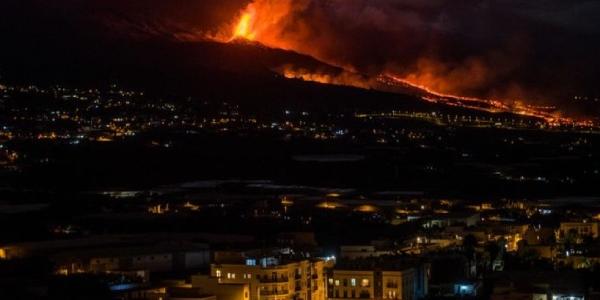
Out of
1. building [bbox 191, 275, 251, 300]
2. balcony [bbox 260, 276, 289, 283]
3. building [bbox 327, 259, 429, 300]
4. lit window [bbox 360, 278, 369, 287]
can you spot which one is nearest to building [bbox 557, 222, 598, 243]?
building [bbox 327, 259, 429, 300]

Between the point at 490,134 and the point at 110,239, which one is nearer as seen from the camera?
the point at 110,239

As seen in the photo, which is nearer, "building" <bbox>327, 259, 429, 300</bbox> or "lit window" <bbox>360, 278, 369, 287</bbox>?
"building" <bbox>327, 259, 429, 300</bbox>

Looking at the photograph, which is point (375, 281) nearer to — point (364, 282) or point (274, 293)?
point (364, 282)

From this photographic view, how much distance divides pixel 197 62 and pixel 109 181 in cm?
2470

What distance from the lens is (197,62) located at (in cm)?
7431

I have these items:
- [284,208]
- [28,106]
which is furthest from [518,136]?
[284,208]

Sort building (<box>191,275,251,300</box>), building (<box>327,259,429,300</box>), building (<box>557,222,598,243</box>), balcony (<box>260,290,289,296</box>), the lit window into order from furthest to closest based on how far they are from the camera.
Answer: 1. building (<box>557,222,598,243</box>)
2. the lit window
3. building (<box>327,259,429,300</box>)
4. balcony (<box>260,290,289,296</box>)
5. building (<box>191,275,251,300</box>)

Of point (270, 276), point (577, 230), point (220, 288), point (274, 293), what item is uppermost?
point (577, 230)

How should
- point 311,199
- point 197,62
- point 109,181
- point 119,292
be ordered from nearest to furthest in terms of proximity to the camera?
point 119,292 < point 311,199 < point 109,181 < point 197,62

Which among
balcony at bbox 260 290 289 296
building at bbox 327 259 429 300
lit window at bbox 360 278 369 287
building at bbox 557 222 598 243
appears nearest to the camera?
balcony at bbox 260 290 289 296

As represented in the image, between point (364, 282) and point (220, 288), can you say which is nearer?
point (220, 288)

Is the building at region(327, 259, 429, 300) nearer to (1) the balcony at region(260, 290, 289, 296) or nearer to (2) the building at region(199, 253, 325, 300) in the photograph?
(2) the building at region(199, 253, 325, 300)

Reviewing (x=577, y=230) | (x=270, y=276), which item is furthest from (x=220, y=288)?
(x=577, y=230)

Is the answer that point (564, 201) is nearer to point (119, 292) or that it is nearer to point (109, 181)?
point (109, 181)
